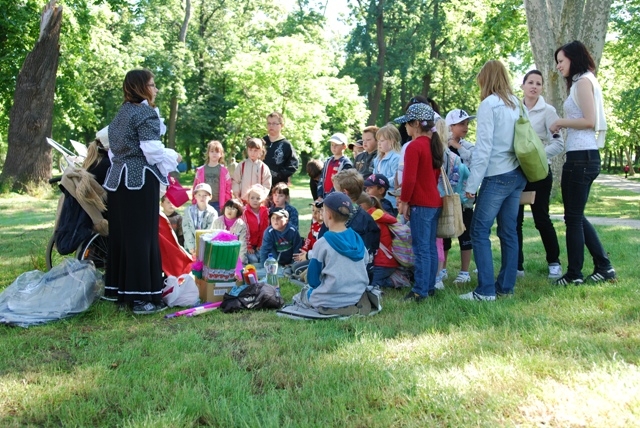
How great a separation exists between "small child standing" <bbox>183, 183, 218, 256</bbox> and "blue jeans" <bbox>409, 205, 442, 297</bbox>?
3.25 m

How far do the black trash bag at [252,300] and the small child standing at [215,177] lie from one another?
140 inches

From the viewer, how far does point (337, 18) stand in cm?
4672

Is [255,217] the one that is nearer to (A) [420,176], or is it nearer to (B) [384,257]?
(B) [384,257]

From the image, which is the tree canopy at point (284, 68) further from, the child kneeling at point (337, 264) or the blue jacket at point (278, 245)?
the child kneeling at point (337, 264)

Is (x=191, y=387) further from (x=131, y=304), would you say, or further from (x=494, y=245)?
(x=494, y=245)

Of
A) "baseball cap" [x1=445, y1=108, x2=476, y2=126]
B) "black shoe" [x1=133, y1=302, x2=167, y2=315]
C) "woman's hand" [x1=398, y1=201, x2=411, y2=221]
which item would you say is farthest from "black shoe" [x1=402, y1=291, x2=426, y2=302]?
"black shoe" [x1=133, y1=302, x2=167, y2=315]

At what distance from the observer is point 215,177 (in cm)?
877

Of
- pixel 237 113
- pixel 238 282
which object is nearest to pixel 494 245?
pixel 238 282

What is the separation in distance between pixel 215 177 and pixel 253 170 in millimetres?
584

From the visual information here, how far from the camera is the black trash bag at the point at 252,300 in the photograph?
17.2ft

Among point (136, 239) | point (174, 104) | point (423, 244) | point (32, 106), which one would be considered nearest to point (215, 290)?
point (136, 239)

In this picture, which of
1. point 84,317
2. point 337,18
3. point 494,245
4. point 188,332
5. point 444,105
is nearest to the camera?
point 188,332

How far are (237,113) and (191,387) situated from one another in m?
33.5

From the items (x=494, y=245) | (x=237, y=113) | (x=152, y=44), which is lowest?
(x=494, y=245)
